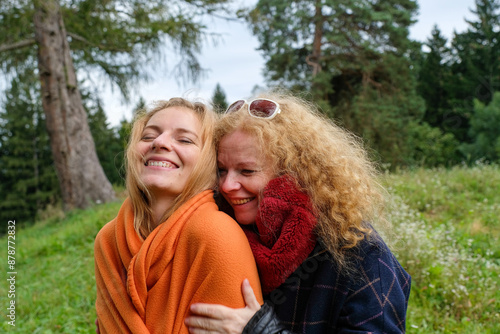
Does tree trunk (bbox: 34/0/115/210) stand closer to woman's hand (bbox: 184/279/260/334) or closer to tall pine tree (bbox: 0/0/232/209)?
tall pine tree (bbox: 0/0/232/209)

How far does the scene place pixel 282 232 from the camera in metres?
1.55

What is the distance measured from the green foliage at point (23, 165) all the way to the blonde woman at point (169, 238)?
2903 centimetres

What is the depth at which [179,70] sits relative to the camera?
29.8 ft

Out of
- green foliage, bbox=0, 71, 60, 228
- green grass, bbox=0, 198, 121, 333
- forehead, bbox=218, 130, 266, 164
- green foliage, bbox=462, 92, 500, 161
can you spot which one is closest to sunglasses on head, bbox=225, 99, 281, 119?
forehead, bbox=218, 130, 266, 164

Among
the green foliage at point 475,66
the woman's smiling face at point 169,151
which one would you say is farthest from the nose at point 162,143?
the green foliage at point 475,66

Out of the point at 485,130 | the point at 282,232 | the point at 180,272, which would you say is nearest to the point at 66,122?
the point at 180,272

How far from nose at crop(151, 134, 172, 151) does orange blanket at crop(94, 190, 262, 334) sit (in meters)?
0.28

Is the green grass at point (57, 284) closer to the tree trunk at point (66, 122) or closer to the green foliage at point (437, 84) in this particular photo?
the tree trunk at point (66, 122)

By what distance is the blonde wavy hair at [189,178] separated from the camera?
177 centimetres

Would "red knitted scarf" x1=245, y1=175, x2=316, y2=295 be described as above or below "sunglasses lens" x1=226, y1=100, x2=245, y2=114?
below

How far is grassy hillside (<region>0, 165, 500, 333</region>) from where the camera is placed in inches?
134

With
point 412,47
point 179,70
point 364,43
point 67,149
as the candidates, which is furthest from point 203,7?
point 412,47

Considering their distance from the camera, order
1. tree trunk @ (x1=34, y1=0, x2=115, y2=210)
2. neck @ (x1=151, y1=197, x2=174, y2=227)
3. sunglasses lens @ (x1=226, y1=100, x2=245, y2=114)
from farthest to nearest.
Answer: tree trunk @ (x1=34, y1=0, x2=115, y2=210) → sunglasses lens @ (x1=226, y1=100, x2=245, y2=114) → neck @ (x1=151, y1=197, x2=174, y2=227)

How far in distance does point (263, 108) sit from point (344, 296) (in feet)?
2.96
